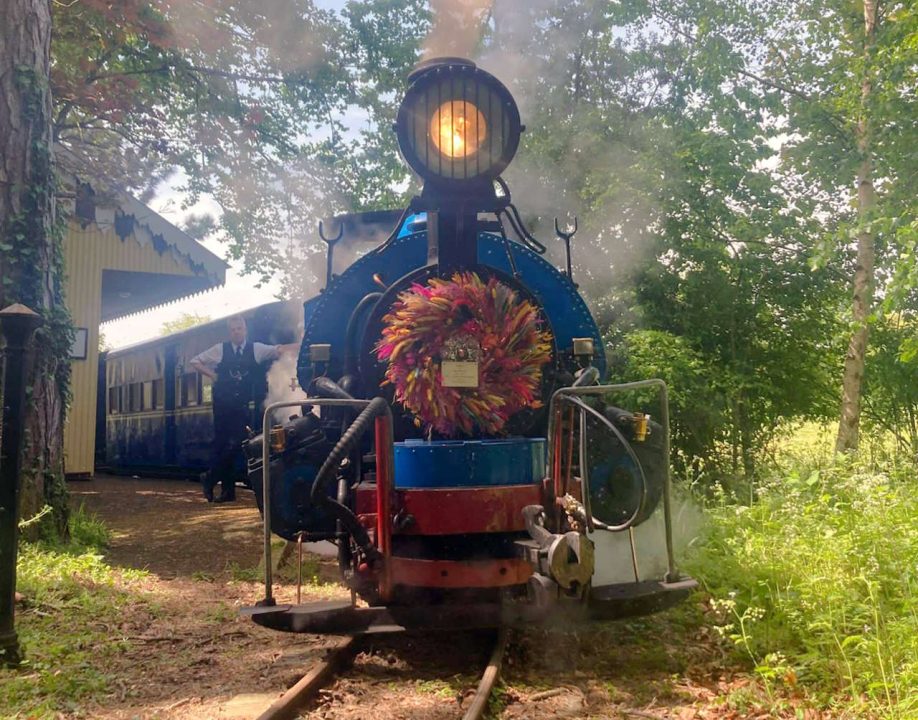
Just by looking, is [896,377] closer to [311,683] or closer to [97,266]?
[311,683]

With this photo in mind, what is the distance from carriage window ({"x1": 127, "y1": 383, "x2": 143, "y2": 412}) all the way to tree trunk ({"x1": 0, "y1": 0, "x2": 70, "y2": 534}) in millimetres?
8992

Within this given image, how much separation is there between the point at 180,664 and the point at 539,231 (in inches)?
271

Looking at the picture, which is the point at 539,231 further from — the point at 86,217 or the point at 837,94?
the point at 86,217

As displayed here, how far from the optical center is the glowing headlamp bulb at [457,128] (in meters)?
3.90

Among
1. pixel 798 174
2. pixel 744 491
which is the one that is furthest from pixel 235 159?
pixel 744 491

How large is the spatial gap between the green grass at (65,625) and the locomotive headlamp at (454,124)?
9.77 ft

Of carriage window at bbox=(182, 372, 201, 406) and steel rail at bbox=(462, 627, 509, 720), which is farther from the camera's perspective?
carriage window at bbox=(182, 372, 201, 406)

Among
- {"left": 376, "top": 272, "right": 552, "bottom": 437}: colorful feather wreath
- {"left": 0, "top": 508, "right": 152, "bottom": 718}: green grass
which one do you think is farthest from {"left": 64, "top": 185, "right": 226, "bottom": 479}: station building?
{"left": 376, "top": 272, "right": 552, "bottom": 437}: colorful feather wreath

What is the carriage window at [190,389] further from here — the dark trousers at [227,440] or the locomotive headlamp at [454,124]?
the locomotive headlamp at [454,124]

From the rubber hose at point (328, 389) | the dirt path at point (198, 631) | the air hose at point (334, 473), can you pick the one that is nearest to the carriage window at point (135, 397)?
the dirt path at point (198, 631)

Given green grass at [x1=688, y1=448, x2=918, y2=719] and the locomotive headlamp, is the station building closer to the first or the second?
the locomotive headlamp

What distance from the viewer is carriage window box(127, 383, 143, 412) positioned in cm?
1509

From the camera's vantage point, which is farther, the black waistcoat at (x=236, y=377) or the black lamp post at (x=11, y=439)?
the black waistcoat at (x=236, y=377)

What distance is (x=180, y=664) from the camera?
3861 mm
